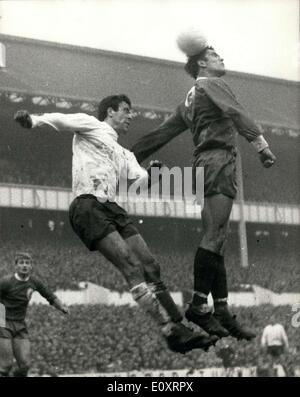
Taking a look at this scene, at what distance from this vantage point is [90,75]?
53.9 ft

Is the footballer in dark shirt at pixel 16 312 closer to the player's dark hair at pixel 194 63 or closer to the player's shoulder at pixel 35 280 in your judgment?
the player's shoulder at pixel 35 280

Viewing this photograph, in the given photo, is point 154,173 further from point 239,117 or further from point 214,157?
point 239,117

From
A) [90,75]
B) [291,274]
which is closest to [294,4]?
[90,75]

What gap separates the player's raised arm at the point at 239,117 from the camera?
5.89 meters

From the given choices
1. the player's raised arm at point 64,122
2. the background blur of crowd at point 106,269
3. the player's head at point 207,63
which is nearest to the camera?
the player's raised arm at point 64,122

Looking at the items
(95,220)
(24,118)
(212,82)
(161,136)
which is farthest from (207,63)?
(24,118)

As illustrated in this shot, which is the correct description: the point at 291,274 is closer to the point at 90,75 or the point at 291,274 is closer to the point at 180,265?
the point at 180,265

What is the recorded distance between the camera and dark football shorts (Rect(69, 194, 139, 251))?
5660 mm

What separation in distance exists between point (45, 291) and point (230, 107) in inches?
148

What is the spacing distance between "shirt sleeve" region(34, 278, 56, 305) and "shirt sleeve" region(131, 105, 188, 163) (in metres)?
2.72

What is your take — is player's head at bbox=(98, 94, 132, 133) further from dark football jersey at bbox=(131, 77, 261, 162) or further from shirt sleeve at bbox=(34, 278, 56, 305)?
shirt sleeve at bbox=(34, 278, 56, 305)

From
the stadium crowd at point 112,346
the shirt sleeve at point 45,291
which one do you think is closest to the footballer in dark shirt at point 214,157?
the shirt sleeve at point 45,291

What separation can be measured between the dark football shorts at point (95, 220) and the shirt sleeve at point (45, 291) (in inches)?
113

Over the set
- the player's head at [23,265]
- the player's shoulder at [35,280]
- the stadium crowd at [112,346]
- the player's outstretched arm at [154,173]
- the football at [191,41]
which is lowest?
the stadium crowd at [112,346]
